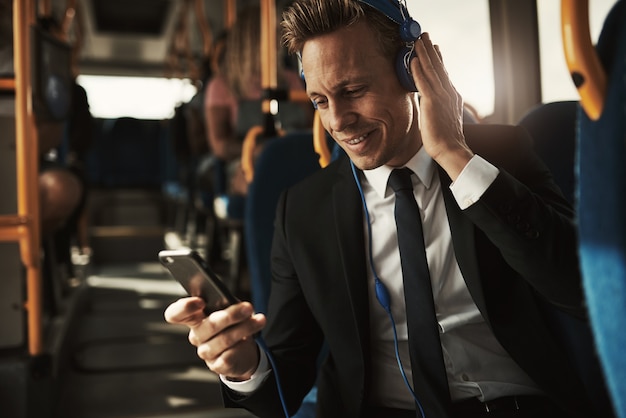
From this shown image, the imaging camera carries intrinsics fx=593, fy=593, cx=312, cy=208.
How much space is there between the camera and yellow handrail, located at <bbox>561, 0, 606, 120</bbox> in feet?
1.57

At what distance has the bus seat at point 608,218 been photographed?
0.44 metres

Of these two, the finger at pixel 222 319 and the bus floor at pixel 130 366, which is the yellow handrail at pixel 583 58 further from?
the bus floor at pixel 130 366

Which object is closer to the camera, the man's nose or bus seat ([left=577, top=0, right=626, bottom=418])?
bus seat ([left=577, top=0, right=626, bottom=418])

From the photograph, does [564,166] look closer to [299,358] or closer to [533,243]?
[533,243]

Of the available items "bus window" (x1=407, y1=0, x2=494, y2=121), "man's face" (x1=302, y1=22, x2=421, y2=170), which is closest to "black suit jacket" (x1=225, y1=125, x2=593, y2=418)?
"man's face" (x1=302, y1=22, x2=421, y2=170)

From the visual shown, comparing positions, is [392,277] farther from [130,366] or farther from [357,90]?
[130,366]

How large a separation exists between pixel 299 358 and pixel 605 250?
78cm

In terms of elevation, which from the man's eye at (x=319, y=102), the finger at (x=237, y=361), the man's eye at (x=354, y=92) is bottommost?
the finger at (x=237, y=361)

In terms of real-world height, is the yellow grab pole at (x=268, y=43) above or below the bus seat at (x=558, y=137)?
above

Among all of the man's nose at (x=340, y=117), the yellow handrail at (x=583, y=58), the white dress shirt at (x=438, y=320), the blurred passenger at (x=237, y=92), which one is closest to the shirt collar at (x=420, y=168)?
the white dress shirt at (x=438, y=320)

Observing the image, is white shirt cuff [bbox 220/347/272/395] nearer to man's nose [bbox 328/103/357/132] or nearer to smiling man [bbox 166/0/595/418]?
smiling man [bbox 166/0/595/418]

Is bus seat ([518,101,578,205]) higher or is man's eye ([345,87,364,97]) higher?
man's eye ([345,87,364,97])

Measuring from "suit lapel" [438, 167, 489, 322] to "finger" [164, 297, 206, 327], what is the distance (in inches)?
16.6

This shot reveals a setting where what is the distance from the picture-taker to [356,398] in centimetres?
104
